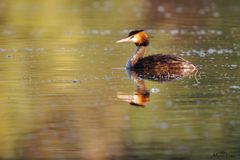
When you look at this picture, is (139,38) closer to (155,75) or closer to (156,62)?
(156,62)

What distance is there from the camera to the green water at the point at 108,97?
10.4m

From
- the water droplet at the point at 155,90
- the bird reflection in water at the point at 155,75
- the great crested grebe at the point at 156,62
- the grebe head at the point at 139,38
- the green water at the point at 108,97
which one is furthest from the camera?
the grebe head at the point at 139,38

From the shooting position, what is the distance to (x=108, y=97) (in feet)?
45.6

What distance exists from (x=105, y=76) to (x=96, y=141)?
5766 millimetres

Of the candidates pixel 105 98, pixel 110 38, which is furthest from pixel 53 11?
pixel 105 98

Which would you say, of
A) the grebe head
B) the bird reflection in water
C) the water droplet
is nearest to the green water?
the water droplet

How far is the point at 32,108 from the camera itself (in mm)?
12945

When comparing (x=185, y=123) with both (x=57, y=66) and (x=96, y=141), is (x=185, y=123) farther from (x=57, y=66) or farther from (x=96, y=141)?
(x=57, y=66)

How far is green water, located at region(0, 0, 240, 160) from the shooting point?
34.1ft

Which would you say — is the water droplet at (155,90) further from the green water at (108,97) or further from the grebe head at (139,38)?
the grebe head at (139,38)

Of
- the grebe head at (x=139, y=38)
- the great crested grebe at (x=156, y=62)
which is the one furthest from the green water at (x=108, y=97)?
the grebe head at (x=139, y=38)

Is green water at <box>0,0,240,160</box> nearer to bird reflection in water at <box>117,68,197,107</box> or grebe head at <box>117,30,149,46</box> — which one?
bird reflection in water at <box>117,68,197,107</box>

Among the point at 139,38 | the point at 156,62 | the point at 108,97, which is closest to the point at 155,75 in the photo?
A: the point at 156,62

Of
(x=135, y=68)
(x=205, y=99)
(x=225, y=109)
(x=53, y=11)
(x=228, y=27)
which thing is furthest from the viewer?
(x=53, y=11)
